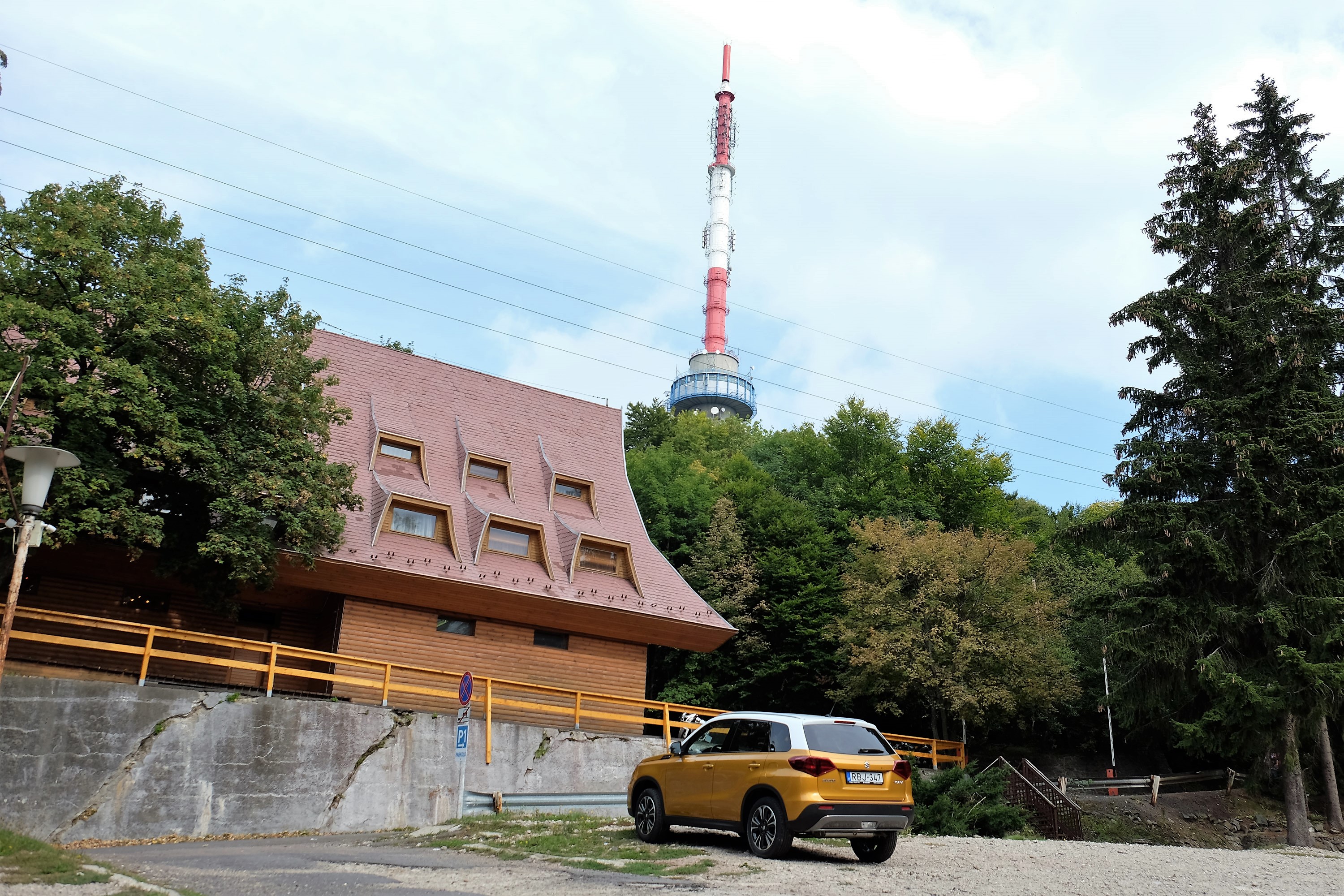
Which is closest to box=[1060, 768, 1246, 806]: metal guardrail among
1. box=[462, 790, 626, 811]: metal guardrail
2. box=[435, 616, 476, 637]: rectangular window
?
box=[462, 790, 626, 811]: metal guardrail

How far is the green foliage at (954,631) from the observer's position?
28531 mm

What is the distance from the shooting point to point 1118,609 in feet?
76.7

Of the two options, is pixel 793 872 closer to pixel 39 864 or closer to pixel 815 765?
pixel 815 765

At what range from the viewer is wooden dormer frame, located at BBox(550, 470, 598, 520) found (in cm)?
2780

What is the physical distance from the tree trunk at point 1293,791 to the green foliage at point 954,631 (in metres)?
7.66

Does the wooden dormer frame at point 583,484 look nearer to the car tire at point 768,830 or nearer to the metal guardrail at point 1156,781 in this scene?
the metal guardrail at point 1156,781

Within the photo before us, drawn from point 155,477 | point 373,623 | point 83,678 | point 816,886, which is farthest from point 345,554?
point 816,886

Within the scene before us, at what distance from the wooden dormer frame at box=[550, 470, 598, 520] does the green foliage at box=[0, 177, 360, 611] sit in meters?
8.00

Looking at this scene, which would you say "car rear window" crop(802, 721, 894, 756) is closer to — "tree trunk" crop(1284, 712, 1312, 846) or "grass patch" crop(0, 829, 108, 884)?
"grass patch" crop(0, 829, 108, 884)

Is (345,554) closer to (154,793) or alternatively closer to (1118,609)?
(154,793)

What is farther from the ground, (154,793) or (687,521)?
(687,521)

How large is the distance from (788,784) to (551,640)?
15246 mm

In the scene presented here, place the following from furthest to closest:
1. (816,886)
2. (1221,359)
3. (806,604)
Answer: (806,604), (1221,359), (816,886)

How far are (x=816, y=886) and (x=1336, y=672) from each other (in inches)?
658
